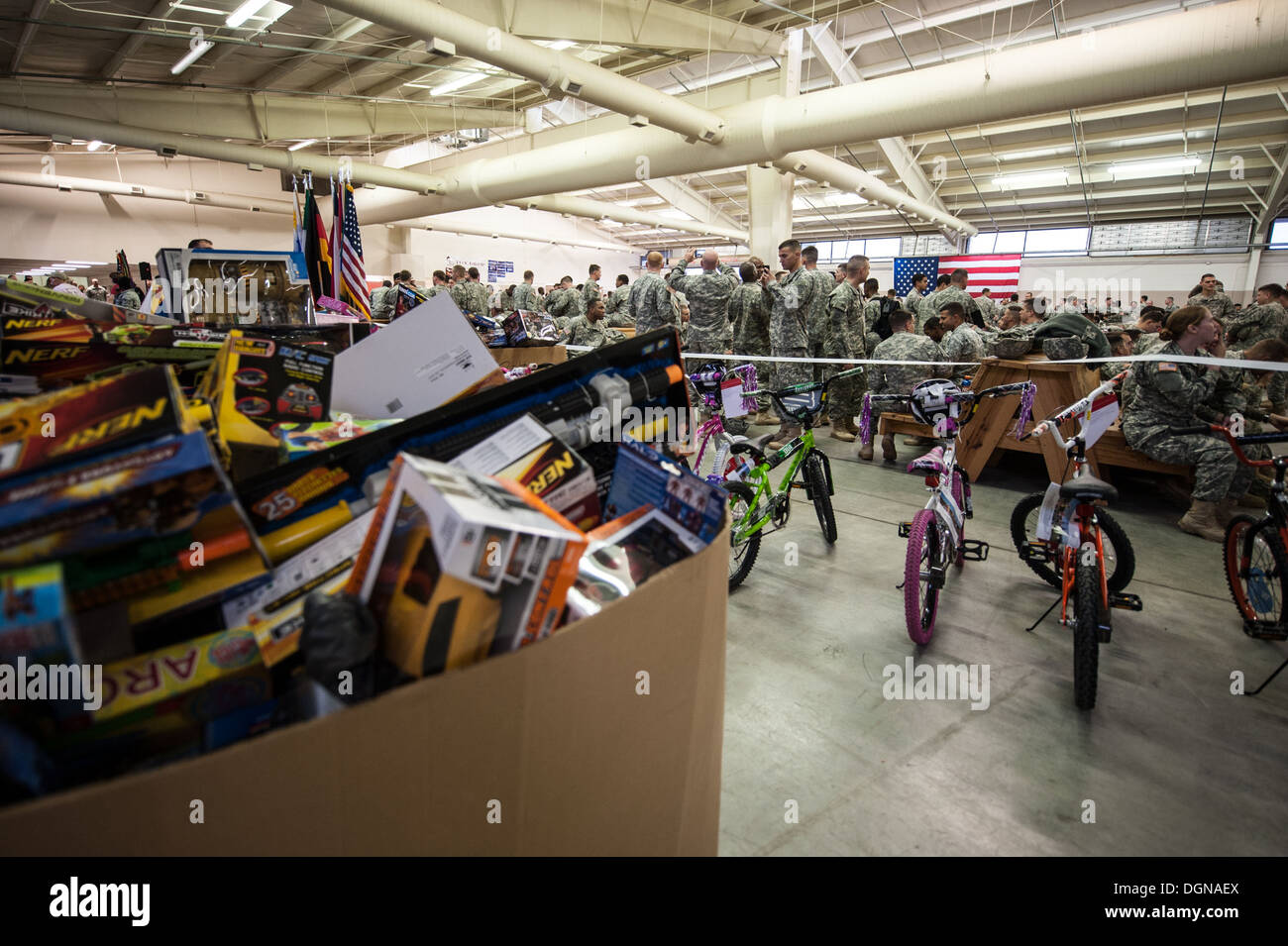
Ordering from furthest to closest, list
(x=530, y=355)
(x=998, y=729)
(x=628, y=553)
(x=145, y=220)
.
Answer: (x=145, y=220), (x=530, y=355), (x=998, y=729), (x=628, y=553)

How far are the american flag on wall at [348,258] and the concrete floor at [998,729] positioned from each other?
220 cm

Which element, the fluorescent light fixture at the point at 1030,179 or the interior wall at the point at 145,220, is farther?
the fluorescent light fixture at the point at 1030,179

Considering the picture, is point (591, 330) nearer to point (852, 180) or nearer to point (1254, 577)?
point (852, 180)

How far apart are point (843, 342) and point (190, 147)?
9929 mm

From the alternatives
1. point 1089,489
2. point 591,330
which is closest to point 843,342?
point 591,330

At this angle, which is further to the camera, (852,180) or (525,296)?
(852,180)

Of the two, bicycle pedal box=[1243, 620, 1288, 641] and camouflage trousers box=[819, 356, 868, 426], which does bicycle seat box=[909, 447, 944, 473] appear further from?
camouflage trousers box=[819, 356, 868, 426]

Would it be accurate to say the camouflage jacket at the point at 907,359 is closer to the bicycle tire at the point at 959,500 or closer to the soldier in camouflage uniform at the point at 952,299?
the soldier in camouflage uniform at the point at 952,299

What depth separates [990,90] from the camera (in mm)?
5738

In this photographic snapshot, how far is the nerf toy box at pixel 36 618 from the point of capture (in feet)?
1.46

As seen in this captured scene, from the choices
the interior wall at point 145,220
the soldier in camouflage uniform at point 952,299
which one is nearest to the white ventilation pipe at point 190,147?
the interior wall at point 145,220

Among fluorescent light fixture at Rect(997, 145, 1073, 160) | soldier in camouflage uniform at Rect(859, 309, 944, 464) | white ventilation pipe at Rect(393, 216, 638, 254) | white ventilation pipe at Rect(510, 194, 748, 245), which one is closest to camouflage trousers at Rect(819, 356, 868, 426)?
soldier in camouflage uniform at Rect(859, 309, 944, 464)
